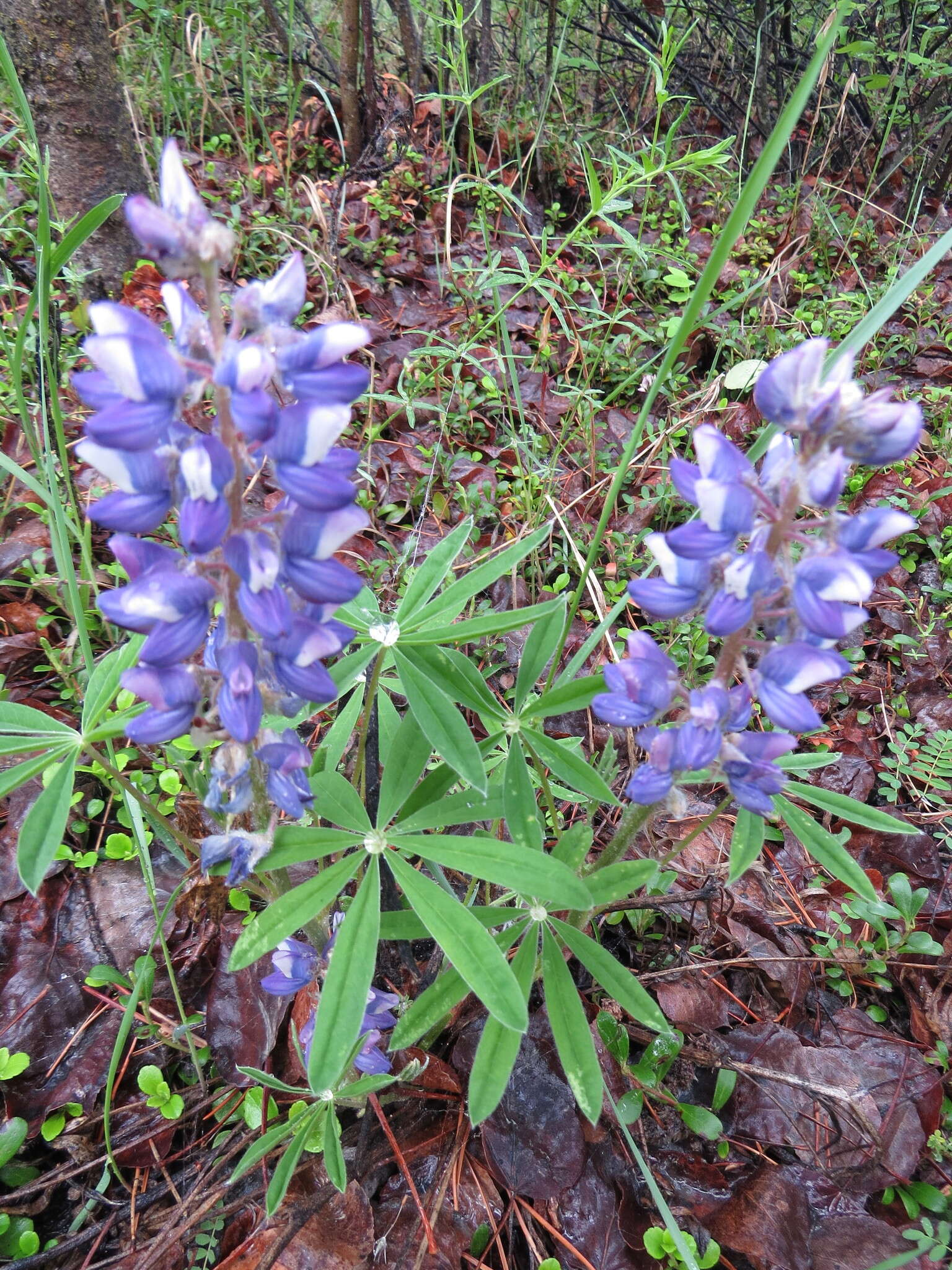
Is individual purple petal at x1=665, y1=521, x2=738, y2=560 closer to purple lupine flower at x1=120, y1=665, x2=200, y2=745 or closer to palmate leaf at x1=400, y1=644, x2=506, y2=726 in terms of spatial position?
palmate leaf at x1=400, y1=644, x2=506, y2=726

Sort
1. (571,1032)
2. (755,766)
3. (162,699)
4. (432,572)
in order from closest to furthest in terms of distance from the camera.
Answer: (162,699)
(755,766)
(571,1032)
(432,572)

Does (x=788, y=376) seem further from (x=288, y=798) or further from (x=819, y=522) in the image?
(x=288, y=798)

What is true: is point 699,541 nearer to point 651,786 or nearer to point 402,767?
point 651,786

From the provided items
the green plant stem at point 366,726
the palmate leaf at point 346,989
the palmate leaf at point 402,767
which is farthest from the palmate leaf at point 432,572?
the palmate leaf at point 346,989

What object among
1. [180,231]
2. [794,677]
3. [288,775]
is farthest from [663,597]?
[180,231]

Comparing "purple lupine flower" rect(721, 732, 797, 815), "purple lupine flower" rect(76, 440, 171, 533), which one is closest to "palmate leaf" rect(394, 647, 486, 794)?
"purple lupine flower" rect(721, 732, 797, 815)

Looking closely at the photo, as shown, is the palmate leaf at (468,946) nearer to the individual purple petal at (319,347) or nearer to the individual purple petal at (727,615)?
the individual purple petal at (727,615)

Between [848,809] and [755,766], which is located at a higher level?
[755,766]
